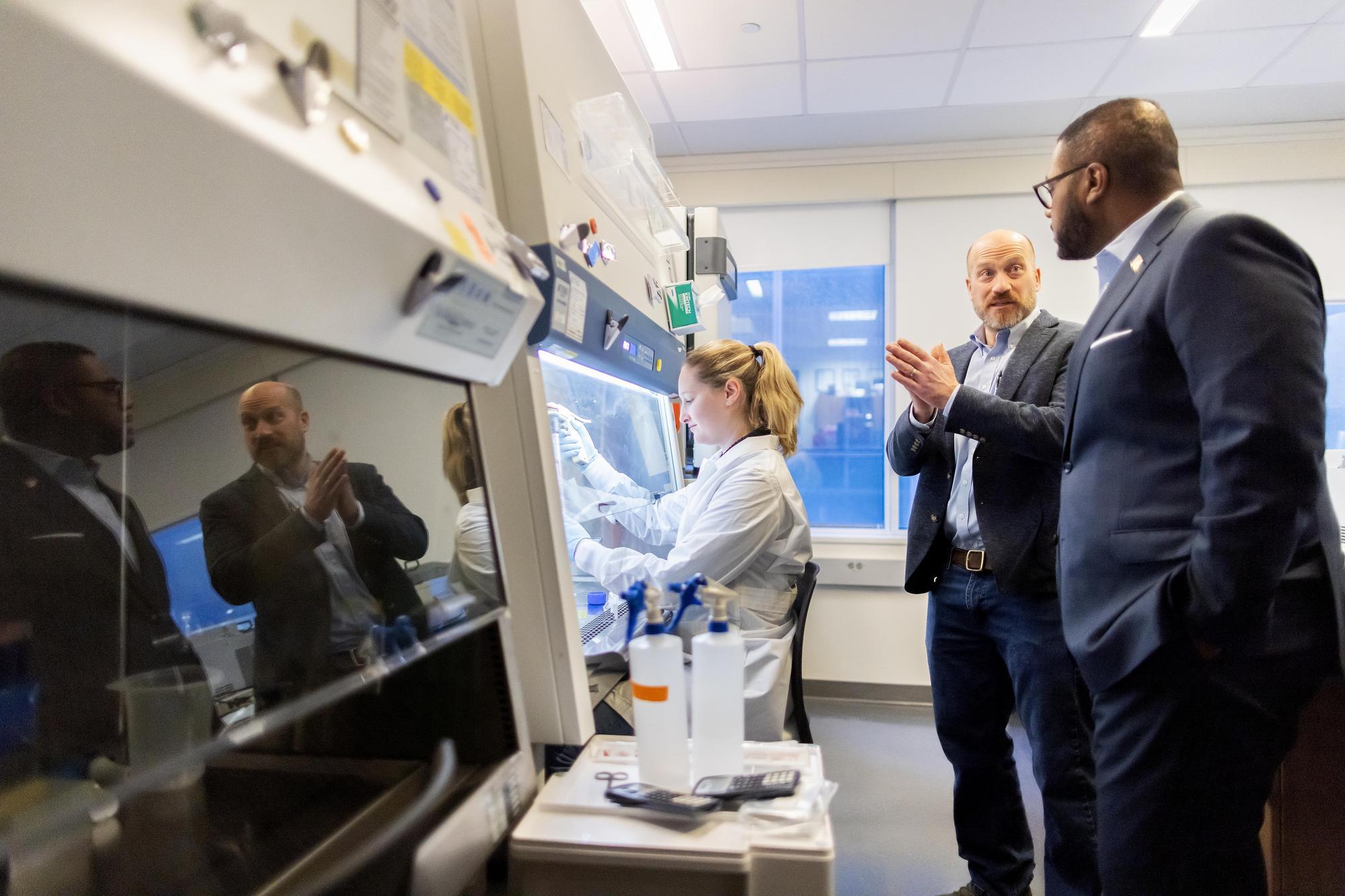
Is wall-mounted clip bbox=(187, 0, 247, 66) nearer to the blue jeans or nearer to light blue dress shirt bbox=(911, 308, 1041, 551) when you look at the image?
light blue dress shirt bbox=(911, 308, 1041, 551)

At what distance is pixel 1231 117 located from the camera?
3.23 meters

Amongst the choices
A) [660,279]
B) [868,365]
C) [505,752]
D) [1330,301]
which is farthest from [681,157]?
[505,752]

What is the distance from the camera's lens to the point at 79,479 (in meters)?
0.57

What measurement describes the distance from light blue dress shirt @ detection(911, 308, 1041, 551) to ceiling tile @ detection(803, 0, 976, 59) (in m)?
1.23

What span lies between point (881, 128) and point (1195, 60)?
120 cm

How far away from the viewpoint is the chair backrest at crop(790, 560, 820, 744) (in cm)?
181

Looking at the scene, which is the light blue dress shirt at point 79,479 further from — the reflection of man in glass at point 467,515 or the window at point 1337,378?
the window at point 1337,378

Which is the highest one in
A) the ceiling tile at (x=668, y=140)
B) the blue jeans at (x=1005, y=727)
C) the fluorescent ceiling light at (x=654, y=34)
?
the ceiling tile at (x=668, y=140)

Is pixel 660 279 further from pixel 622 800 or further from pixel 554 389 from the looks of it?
pixel 622 800

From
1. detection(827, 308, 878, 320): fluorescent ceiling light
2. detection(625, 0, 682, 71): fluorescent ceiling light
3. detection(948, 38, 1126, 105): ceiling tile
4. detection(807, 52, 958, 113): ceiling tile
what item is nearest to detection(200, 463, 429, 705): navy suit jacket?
detection(625, 0, 682, 71): fluorescent ceiling light

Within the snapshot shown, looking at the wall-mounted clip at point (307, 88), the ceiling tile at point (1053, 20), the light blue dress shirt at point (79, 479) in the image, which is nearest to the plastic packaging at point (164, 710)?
the light blue dress shirt at point (79, 479)

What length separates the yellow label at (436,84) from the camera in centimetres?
68

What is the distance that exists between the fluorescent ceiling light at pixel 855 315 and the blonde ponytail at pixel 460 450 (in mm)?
3235

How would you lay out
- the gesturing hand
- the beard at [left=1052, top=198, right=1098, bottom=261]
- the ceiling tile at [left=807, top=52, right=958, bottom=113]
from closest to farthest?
the gesturing hand, the beard at [left=1052, top=198, right=1098, bottom=261], the ceiling tile at [left=807, top=52, right=958, bottom=113]
